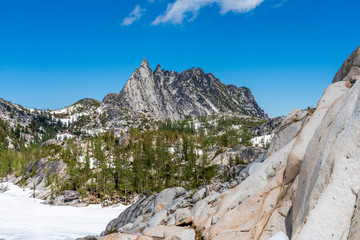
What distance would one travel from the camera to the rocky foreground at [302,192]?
30.6ft

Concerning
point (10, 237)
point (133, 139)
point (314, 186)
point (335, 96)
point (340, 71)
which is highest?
point (133, 139)

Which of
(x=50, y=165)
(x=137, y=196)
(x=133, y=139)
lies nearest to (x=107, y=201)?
(x=137, y=196)

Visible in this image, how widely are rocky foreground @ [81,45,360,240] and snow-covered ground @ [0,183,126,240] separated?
129ft

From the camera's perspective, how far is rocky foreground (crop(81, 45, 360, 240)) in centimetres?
932

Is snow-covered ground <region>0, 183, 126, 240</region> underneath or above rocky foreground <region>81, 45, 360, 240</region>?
underneath

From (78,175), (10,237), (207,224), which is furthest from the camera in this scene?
(78,175)

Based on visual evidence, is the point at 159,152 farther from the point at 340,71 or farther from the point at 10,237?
the point at 340,71

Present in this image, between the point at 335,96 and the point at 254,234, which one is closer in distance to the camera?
the point at 254,234

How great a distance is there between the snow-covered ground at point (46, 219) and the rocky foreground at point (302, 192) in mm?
39234

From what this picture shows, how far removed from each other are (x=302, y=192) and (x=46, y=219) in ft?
243

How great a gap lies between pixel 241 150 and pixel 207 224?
96.1 metres

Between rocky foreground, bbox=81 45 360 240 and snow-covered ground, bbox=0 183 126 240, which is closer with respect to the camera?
rocky foreground, bbox=81 45 360 240

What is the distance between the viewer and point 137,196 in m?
90.8

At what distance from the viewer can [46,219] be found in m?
66.4
